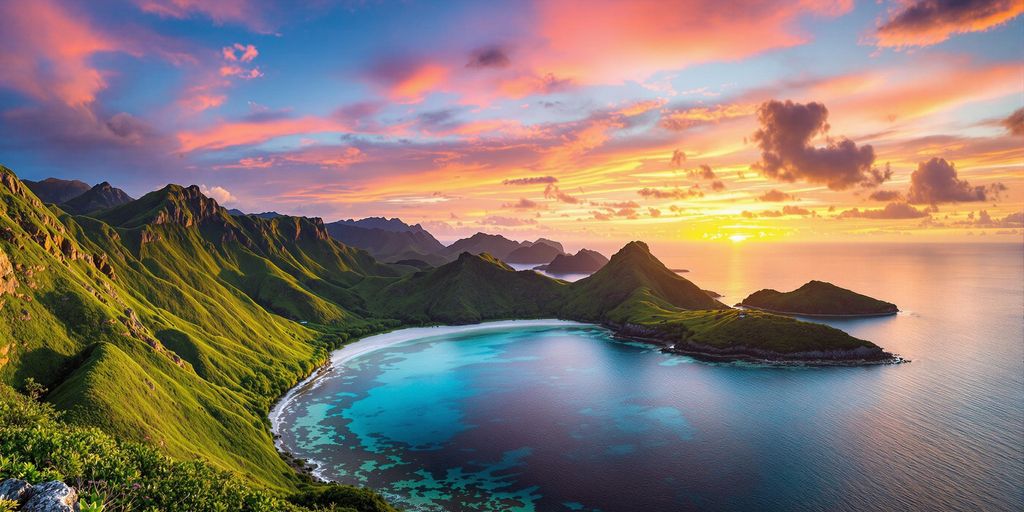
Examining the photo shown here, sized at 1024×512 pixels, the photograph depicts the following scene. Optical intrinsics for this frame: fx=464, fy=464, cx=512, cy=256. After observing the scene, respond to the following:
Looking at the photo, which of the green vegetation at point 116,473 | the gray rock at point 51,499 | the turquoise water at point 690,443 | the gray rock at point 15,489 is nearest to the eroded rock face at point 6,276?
the green vegetation at point 116,473

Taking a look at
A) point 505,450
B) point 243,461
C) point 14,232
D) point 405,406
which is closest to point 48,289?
point 14,232

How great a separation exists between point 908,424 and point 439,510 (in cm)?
14466

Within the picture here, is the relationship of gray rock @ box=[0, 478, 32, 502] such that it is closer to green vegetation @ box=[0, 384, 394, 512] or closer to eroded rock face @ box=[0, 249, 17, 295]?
green vegetation @ box=[0, 384, 394, 512]

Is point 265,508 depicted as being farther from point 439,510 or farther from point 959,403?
point 959,403

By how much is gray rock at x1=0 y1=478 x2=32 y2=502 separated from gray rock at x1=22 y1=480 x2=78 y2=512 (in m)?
0.48

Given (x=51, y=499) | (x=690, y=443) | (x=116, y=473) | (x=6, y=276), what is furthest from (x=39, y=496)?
(x=690, y=443)

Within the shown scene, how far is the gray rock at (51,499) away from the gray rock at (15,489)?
0.48 metres

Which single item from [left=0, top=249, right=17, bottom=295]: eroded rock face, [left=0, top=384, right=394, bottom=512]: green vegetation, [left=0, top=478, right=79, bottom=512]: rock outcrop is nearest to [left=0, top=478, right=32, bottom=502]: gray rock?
[left=0, top=478, right=79, bottom=512]: rock outcrop

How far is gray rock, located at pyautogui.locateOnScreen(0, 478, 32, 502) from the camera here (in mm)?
41000

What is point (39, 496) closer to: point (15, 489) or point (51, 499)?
point (51, 499)

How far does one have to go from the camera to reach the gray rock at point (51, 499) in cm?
4012

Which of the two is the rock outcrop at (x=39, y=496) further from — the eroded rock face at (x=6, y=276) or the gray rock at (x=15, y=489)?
the eroded rock face at (x=6, y=276)

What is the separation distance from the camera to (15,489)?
1640 inches

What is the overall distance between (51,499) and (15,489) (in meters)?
3.97
